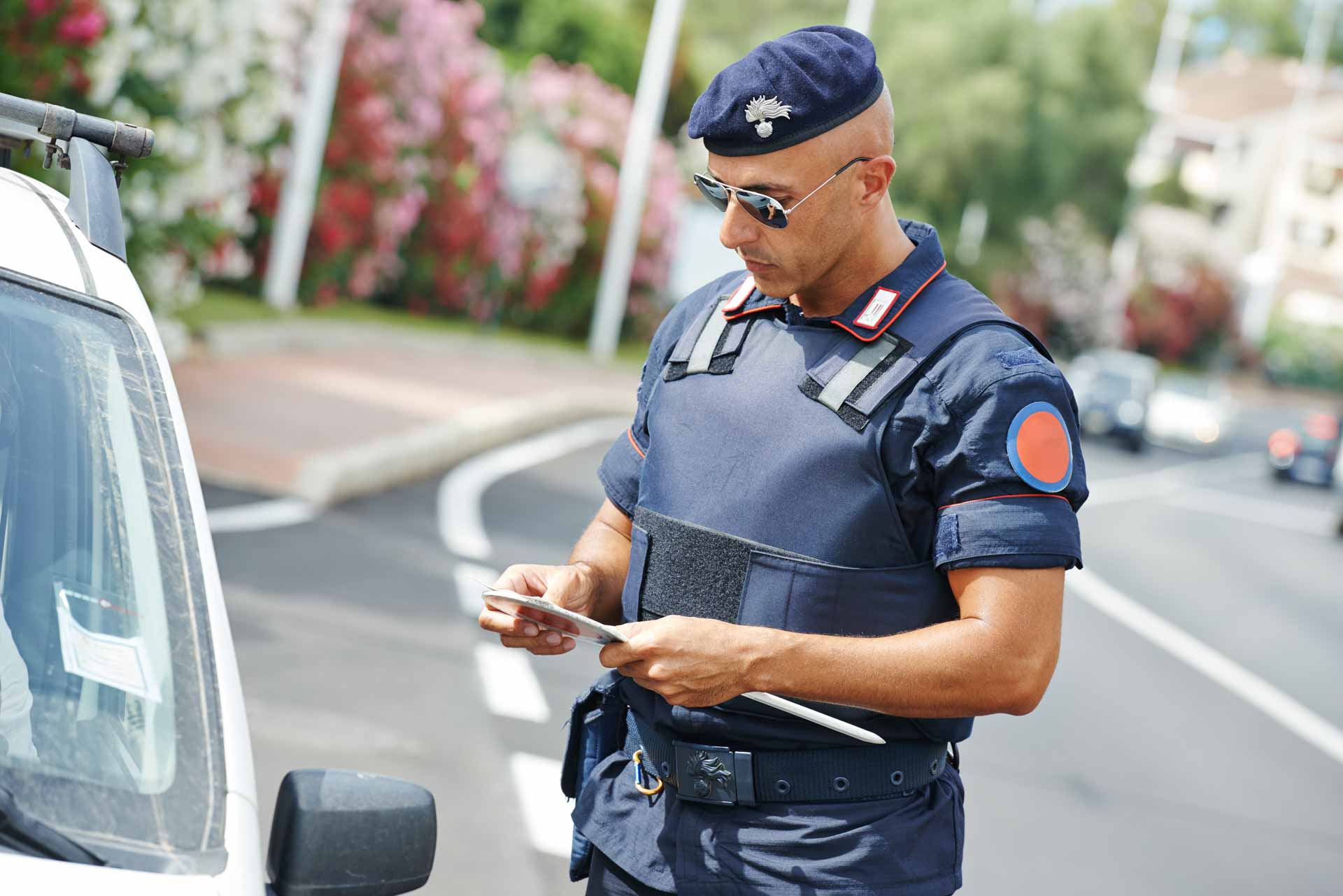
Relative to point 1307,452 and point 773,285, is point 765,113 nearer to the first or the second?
point 773,285

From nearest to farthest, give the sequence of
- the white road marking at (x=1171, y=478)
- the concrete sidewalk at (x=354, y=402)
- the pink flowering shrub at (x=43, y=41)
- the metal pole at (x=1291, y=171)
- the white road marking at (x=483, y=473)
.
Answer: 1. the white road marking at (x=483, y=473)
2. the pink flowering shrub at (x=43, y=41)
3. the concrete sidewalk at (x=354, y=402)
4. the white road marking at (x=1171, y=478)
5. the metal pole at (x=1291, y=171)

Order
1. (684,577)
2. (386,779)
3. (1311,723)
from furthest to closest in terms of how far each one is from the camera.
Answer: (1311,723) → (684,577) → (386,779)

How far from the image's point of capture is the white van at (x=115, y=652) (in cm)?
190

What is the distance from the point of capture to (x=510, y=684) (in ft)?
22.4

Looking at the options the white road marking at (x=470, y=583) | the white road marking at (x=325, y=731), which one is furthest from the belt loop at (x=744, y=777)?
the white road marking at (x=470, y=583)

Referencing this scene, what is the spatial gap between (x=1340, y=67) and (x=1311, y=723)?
97.2 meters

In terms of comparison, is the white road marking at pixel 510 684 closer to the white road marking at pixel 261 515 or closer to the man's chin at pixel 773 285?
the white road marking at pixel 261 515

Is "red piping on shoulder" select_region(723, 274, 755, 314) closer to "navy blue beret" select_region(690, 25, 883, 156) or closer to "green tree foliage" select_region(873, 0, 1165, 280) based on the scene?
"navy blue beret" select_region(690, 25, 883, 156)

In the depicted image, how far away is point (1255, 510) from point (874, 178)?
22805 mm

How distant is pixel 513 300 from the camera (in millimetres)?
27672

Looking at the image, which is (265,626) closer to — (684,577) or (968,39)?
(684,577)

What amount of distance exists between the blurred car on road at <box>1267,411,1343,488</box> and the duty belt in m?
29.2

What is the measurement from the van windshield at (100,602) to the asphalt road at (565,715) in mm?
2536

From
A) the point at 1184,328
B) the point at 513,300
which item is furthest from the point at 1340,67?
the point at 513,300
